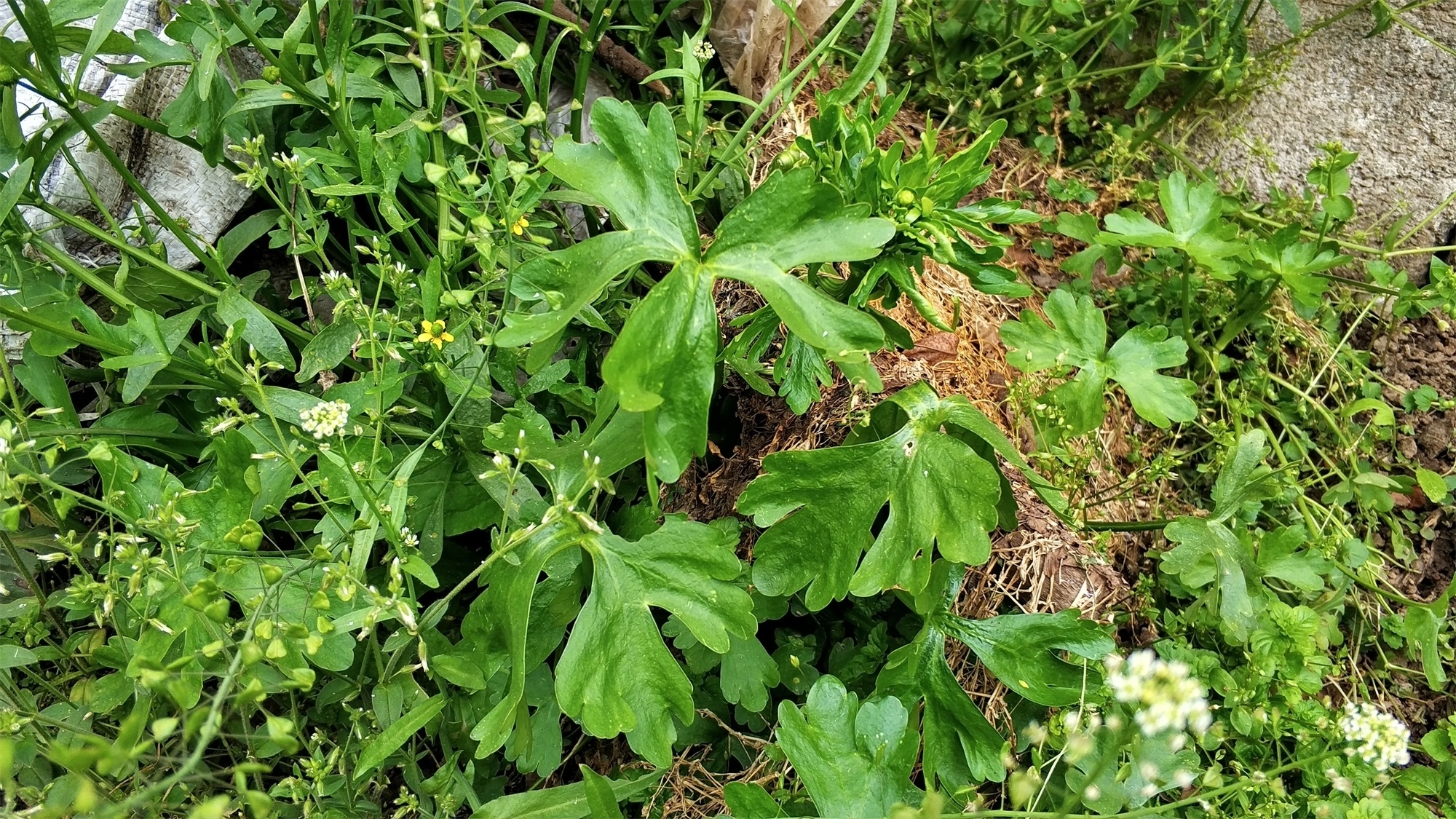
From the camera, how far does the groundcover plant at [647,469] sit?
1419 mm

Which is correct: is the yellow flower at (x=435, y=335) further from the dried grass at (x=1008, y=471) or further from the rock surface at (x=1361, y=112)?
the rock surface at (x=1361, y=112)

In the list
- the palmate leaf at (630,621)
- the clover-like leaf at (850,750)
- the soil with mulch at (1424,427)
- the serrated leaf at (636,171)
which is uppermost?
the serrated leaf at (636,171)

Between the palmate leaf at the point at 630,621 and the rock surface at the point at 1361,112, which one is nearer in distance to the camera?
the palmate leaf at the point at 630,621

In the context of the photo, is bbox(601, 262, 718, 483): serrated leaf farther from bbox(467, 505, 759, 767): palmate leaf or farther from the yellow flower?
the yellow flower

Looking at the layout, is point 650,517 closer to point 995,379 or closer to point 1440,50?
point 995,379

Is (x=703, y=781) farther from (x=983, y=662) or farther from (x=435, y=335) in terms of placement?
(x=435, y=335)

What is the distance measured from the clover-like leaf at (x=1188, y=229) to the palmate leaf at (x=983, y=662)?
91cm

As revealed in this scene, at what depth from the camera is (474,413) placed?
1.76 meters

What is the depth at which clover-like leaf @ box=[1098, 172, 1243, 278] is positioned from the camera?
6.66 feet

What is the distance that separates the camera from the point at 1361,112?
280 cm

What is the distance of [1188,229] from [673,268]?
138cm

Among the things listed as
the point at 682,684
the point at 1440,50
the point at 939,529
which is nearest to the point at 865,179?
the point at 939,529

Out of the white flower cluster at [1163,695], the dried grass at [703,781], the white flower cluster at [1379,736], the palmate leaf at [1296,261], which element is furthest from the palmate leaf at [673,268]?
the palmate leaf at [1296,261]

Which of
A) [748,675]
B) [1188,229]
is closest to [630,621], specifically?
[748,675]
